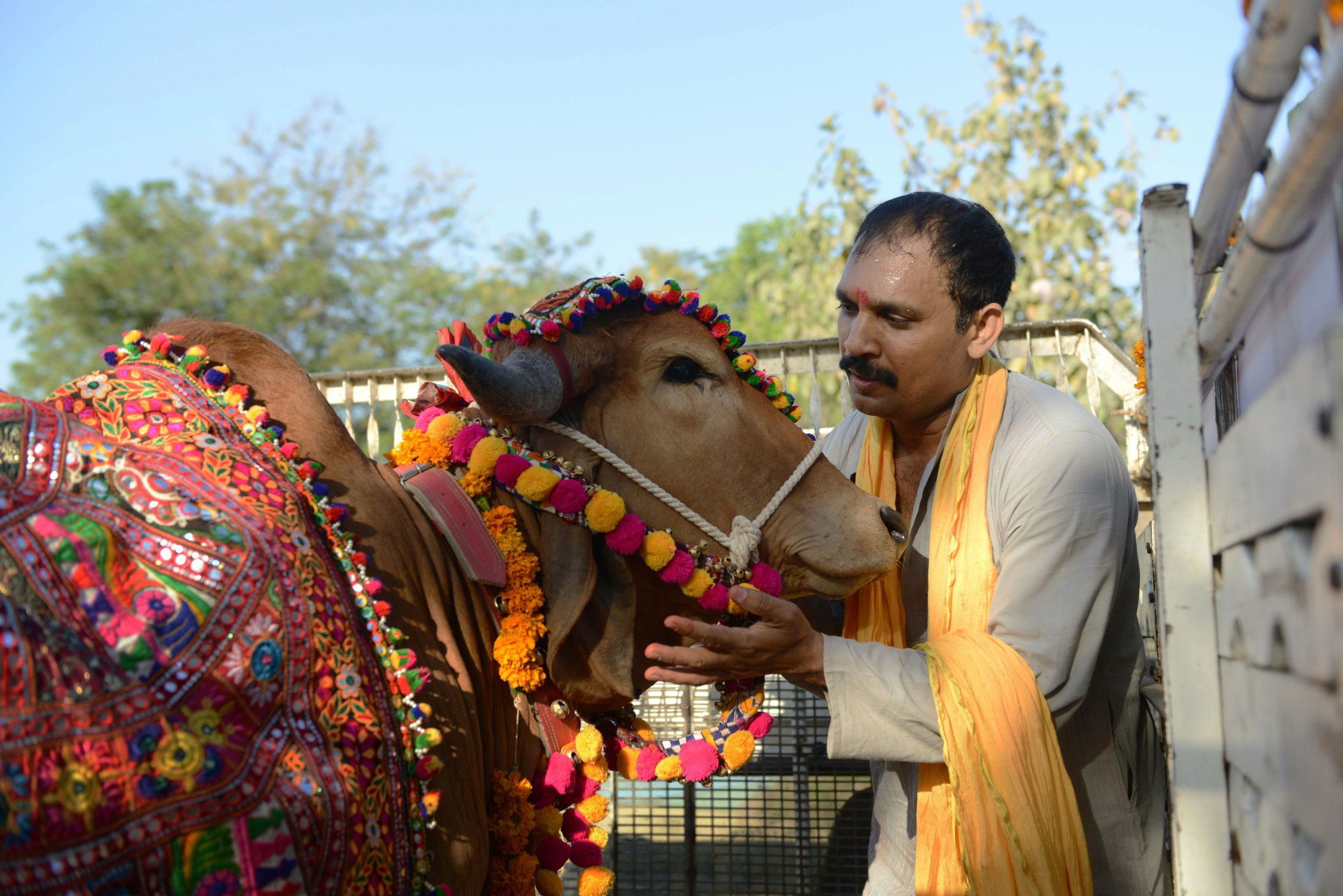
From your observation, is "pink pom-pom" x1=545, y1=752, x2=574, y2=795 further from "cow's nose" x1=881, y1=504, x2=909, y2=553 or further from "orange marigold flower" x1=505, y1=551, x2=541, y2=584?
"cow's nose" x1=881, y1=504, x2=909, y2=553

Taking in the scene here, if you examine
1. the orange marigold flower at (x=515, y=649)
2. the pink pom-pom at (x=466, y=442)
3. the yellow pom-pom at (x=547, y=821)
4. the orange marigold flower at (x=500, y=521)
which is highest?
the pink pom-pom at (x=466, y=442)

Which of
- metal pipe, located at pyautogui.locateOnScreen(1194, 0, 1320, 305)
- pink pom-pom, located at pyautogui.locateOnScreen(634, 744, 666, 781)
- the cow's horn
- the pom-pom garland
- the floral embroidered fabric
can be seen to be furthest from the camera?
pink pom-pom, located at pyautogui.locateOnScreen(634, 744, 666, 781)

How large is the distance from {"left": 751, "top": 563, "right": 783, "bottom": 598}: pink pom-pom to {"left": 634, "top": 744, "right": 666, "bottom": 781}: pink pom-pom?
488 mm

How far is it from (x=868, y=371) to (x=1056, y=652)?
0.84m

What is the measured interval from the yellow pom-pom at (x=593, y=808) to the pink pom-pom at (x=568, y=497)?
709 mm

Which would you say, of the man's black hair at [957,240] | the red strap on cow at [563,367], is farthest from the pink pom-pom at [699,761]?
the man's black hair at [957,240]

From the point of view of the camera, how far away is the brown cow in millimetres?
2012

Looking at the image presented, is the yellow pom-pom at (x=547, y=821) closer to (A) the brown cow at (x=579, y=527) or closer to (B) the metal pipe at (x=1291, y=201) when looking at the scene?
(A) the brown cow at (x=579, y=527)

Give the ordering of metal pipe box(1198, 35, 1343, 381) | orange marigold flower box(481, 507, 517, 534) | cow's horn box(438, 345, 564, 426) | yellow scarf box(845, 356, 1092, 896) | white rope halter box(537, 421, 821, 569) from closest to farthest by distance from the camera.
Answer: metal pipe box(1198, 35, 1343, 381), cow's horn box(438, 345, 564, 426), yellow scarf box(845, 356, 1092, 896), orange marigold flower box(481, 507, 517, 534), white rope halter box(537, 421, 821, 569)

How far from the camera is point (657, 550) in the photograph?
2236mm

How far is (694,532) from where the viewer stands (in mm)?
2342

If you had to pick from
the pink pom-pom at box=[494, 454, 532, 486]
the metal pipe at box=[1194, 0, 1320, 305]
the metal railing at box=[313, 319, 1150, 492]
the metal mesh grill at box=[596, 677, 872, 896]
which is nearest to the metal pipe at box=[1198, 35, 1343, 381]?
the metal pipe at box=[1194, 0, 1320, 305]

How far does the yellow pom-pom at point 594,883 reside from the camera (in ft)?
7.78

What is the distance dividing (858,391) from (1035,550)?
638mm
